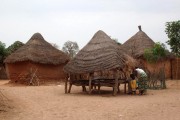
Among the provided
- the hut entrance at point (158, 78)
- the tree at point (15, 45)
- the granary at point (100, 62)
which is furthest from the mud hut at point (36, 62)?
the tree at point (15, 45)

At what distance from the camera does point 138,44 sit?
30359mm

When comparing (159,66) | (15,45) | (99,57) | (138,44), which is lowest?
(99,57)

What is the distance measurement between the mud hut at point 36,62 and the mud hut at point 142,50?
6.25 m

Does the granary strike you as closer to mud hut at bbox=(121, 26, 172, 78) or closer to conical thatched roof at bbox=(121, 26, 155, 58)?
mud hut at bbox=(121, 26, 172, 78)

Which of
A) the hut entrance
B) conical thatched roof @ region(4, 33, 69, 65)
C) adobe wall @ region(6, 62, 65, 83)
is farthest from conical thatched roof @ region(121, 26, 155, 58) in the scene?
the hut entrance

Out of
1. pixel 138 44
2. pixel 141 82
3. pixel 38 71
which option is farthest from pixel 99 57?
pixel 138 44

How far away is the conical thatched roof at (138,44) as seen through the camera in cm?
2960

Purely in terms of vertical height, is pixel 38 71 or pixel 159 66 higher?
pixel 159 66

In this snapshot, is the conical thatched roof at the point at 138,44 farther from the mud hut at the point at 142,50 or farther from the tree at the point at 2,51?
the tree at the point at 2,51

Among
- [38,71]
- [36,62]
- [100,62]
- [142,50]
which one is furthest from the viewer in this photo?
[142,50]

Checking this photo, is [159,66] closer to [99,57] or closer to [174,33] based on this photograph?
[174,33]

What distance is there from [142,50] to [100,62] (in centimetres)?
Result: 1339

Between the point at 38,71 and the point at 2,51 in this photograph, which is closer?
the point at 38,71

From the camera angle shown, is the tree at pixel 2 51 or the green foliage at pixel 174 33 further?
the tree at pixel 2 51
